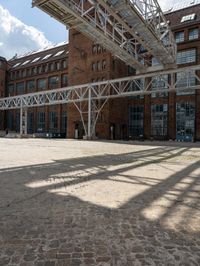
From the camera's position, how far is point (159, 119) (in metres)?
42.5

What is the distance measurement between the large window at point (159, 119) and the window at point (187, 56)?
707cm

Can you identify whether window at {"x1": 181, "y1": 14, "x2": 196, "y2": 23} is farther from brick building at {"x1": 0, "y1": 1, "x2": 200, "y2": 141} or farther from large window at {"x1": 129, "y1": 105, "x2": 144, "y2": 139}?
large window at {"x1": 129, "y1": 105, "x2": 144, "y2": 139}

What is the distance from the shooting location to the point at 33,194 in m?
6.19

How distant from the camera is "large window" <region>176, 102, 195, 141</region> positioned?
1538 inches

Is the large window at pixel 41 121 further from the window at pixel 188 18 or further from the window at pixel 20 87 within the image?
the window at pixel 188 18

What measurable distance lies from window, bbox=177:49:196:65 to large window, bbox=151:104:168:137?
7070mm

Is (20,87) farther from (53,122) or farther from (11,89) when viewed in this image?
(53,122)

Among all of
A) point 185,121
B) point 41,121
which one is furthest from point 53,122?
point 185,121

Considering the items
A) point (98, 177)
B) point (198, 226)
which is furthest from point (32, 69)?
point (198, 226)

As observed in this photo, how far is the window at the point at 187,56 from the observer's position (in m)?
39.6

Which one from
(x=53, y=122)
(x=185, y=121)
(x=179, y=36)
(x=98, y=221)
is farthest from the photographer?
(x=53, y=122)

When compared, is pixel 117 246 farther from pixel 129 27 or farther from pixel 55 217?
pixel 129 27

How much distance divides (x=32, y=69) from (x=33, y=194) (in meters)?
60.2

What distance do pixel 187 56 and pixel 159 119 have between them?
10.3 metres
